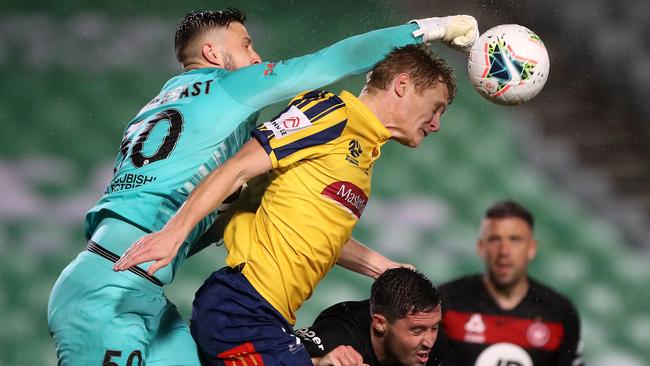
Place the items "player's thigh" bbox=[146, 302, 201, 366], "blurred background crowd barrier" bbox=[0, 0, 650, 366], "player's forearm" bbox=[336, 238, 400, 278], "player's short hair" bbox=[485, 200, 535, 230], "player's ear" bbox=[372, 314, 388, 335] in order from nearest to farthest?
"player's thigh" bbox=[146, 302, 201, 366] → "player's ear" bbox=[372, 314, 388, 335] → "player's forearm" bbox=[336, 238, 400, 278] → "player's short hair" bbox=[485, 200, 535, 230] → "blurred background crowd barrier" bbox=[0, 0, 650, 366]

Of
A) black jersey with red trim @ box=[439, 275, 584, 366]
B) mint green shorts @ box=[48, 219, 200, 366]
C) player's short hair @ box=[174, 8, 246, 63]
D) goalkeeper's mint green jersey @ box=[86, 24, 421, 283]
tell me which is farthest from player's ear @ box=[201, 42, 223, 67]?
black jersey with red trim @ box=[439, 275, 584, 366]

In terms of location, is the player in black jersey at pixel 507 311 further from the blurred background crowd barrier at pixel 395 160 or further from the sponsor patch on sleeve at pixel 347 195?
the sponsor patch on sleeve at pixel 347 195

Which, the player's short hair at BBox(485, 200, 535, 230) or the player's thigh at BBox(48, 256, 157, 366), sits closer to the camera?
the player's thigh at BBox(48, 256, 157, 366)

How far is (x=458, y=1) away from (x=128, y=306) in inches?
140

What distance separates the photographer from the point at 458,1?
619 centimetres

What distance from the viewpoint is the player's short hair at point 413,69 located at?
3.38 m

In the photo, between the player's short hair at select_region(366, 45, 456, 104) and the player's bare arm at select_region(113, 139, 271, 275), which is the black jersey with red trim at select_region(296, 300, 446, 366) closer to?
the player's bare arm at select_region(113, 139, 271, 275)

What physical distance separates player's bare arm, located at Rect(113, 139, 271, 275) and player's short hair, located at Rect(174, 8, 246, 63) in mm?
866

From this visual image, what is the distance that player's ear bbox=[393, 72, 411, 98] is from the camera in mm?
3367

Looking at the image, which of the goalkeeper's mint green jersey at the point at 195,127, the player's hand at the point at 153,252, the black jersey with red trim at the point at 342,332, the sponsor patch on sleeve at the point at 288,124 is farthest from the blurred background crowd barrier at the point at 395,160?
Result: the player's hand at the point at 153,252

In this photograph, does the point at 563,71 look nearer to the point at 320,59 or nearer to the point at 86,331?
the point at 320,59

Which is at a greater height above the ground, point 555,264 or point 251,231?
point 555,264

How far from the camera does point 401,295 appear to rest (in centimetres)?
360

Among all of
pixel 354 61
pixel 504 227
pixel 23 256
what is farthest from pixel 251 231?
pixel 23 256
